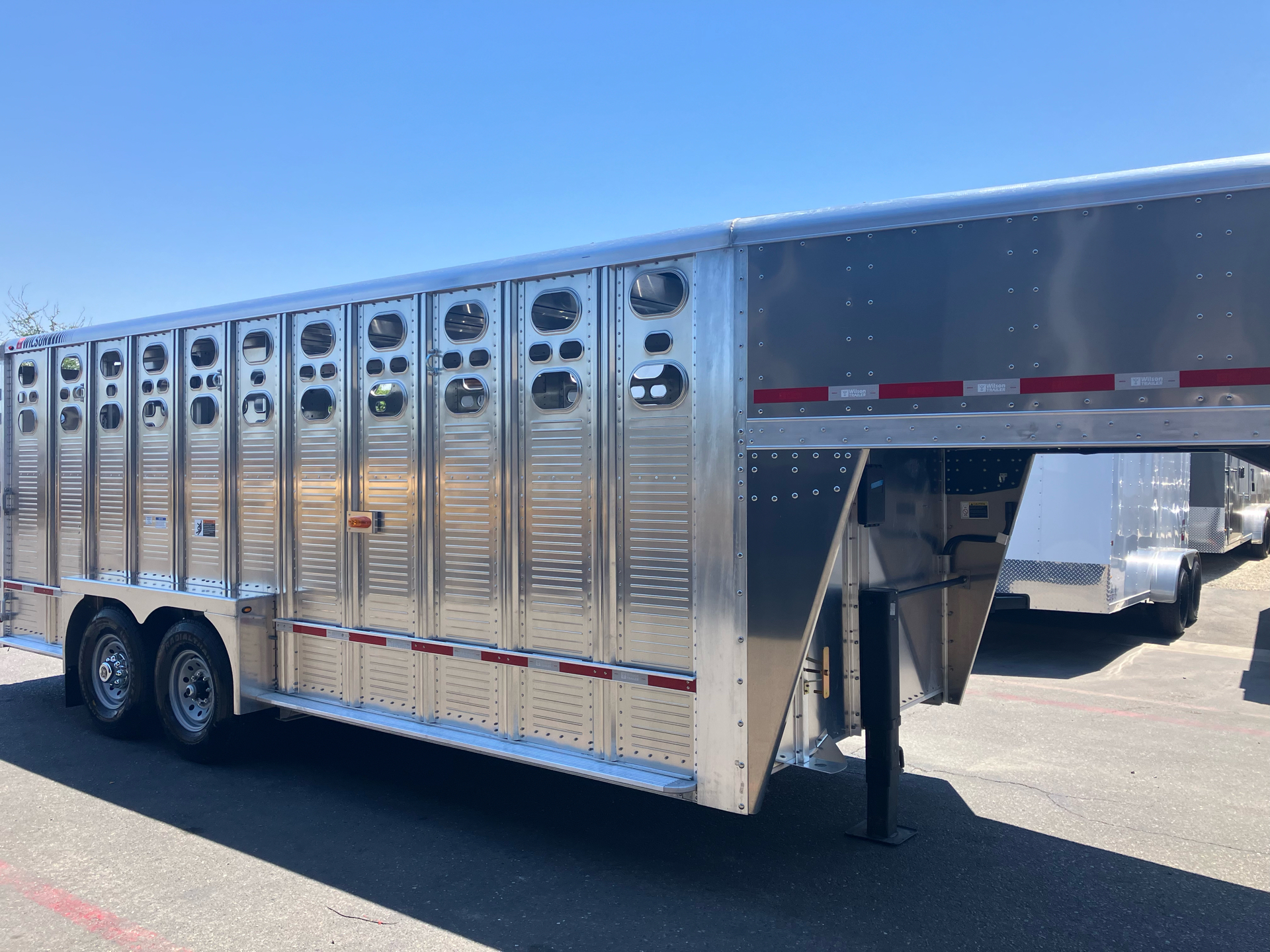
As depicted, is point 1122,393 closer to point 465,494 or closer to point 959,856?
point 959,856

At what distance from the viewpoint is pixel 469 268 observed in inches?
200

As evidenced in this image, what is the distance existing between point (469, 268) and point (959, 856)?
3.88 meters

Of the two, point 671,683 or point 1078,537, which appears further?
point 1078,537

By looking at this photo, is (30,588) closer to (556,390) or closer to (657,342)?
(556,390)

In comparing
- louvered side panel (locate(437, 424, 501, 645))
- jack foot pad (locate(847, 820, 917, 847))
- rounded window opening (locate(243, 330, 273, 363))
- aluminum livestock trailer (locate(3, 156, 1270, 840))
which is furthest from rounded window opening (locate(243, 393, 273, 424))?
jack foot pad (locate(847, 820, 917, 847))

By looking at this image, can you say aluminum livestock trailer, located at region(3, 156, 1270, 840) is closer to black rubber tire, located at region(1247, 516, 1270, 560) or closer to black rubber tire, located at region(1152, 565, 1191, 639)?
black rubber tire, located at region(1152, 565, 1191, 639)

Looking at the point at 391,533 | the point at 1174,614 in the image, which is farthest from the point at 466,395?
the point at 1174,614

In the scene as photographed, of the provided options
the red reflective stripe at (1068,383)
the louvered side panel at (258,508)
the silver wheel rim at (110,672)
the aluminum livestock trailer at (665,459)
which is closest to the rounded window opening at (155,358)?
the aluminum livestock trailer at (665,459)

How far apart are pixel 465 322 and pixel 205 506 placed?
2588 millimetres

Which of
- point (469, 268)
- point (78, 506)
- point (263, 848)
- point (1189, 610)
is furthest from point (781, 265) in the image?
point (1189, 610)

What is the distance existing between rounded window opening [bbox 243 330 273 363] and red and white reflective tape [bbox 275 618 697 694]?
167 cm

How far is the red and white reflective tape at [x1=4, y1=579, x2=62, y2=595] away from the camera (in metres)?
7.48

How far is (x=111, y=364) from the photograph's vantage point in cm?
706

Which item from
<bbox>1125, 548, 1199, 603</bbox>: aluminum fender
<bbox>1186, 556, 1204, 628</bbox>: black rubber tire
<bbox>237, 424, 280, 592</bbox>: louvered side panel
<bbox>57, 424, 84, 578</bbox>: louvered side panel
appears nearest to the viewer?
<bbox>237, 424, 280, 592</bbox>: louvered side panel
